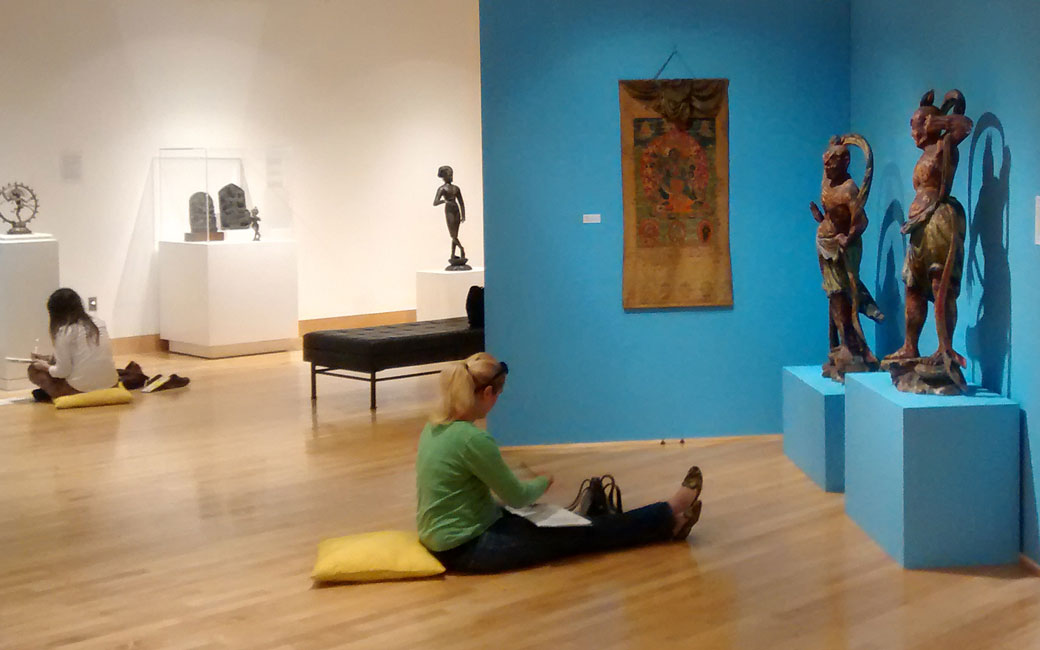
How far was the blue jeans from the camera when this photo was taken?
4.95 meters

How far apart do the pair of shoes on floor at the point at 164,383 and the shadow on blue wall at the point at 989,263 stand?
249 inches

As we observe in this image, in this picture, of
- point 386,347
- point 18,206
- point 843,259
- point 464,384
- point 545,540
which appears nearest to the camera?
A: point 464,384

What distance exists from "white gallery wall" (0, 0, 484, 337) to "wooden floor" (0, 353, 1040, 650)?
4.32m

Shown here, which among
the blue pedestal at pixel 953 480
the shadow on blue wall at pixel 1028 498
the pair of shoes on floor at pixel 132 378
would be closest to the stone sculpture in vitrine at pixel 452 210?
the pair of shoes on floor at pixel 132 378

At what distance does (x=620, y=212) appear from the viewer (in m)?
7.30

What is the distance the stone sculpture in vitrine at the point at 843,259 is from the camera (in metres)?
6.40

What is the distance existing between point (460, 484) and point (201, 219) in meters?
7.76

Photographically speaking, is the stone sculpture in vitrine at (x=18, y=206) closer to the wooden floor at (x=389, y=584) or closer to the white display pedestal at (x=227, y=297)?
the white display pedestal at (x=227, y=297)

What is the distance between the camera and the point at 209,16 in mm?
12234

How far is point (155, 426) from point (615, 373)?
3.09m

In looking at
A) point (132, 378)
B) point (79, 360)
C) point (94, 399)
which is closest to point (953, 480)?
point (94, 399)

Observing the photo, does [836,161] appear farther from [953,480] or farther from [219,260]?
[219,260]

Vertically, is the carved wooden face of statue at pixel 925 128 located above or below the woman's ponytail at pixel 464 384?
above

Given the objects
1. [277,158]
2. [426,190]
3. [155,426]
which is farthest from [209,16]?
[155,426]
